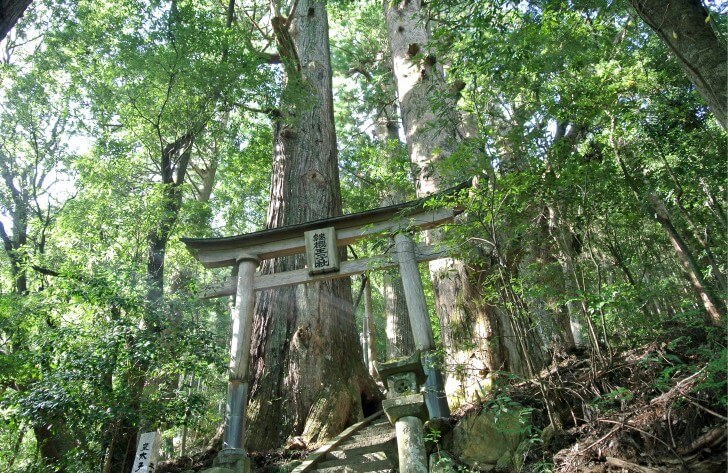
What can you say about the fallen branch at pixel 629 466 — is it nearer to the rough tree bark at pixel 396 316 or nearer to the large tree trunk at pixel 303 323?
the large tree trunk at pixel 303 323

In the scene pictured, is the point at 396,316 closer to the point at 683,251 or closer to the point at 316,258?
the point at 316,258

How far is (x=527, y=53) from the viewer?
172 inches

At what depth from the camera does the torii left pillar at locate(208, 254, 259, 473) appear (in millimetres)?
4527

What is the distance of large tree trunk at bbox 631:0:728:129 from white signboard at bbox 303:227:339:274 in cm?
374

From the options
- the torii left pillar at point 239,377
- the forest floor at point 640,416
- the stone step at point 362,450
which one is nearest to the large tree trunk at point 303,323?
the stone step at point 362,450

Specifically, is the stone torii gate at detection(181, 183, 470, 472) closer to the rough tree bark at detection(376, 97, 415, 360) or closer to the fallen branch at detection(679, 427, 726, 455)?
the fallen branch at detection(679, 427, 726, 455)

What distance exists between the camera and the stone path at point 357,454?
4.80m

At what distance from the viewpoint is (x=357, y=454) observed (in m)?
Answer: 5.11

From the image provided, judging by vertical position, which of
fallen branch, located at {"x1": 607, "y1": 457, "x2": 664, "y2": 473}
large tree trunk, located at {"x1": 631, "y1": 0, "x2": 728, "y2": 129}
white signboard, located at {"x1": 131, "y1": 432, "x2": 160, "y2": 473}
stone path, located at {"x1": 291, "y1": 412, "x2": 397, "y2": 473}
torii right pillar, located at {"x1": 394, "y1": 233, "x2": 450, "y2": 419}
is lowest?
fallen branch, located at {"x1": 607, "y1": 457, "x2": 664, "y2": 473}

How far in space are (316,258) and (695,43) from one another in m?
4.07

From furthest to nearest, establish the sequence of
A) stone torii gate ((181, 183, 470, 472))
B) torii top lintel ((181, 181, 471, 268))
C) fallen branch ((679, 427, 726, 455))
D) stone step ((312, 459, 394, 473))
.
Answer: torii top lintel ((181, 181, 471, 268))
stone torii gate ((181, 183, 470, 472))
stone step ((312, 459, 394, 473))
fallen branch ((679, 427, 726, 455))

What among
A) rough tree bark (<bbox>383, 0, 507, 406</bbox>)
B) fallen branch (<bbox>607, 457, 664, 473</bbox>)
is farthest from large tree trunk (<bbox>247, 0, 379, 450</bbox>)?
fallen branch (<bbox>607, 457, 664, 473</bbox>)

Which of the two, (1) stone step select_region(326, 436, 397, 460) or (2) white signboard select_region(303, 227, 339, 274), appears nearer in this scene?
(1) stone step select_region(326, 436, 397, 460)

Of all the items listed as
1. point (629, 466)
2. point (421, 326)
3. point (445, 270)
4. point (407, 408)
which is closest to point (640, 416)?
point (629, 466)
